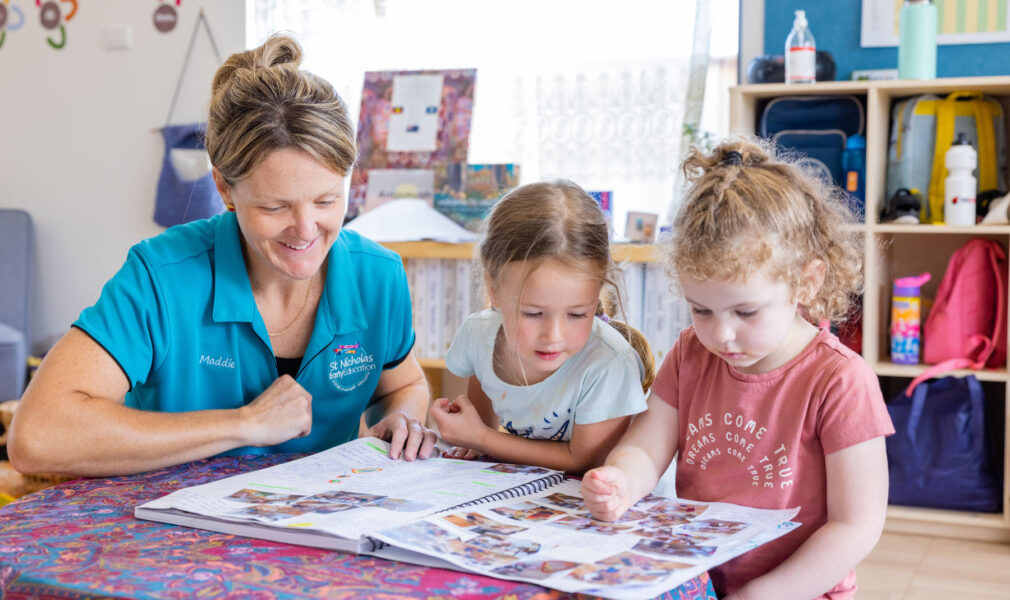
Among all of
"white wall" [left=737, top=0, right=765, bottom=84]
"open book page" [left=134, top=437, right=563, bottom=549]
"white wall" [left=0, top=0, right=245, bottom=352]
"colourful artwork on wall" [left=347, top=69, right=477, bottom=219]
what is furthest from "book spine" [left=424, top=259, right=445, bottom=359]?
"open book page" [left=134, top=437, right=563, bottom=549]

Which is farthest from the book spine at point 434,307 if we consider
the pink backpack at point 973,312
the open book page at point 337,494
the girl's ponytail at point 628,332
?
the open book page at point 337,494

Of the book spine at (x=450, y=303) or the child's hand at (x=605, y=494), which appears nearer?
the child's hand at (x=605, y=494)

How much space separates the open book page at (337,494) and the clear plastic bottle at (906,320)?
6.61ft

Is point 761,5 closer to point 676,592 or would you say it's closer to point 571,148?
point 571,148

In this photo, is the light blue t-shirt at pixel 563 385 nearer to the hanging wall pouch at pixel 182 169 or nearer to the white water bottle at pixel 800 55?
the white water bottle at pixel 800 55

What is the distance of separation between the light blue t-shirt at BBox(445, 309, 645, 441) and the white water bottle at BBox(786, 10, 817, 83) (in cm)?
178

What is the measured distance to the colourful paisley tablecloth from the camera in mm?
743

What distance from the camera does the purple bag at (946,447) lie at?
2.71m

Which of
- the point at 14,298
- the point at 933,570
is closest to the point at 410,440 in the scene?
the point at 933,570

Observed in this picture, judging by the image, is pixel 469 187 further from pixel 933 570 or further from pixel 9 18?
pixel 9 18

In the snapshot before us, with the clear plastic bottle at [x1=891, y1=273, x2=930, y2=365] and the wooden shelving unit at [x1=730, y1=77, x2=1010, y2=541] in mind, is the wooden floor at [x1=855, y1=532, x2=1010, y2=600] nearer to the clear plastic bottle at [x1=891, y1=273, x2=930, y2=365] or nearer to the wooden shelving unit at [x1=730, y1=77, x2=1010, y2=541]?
the wooden shelving unit at [x1=730, y1=77, x2=1010, y2=541]

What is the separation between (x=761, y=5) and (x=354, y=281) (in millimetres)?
2195

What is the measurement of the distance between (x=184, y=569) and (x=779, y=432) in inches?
26.2

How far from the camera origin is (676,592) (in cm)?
77
